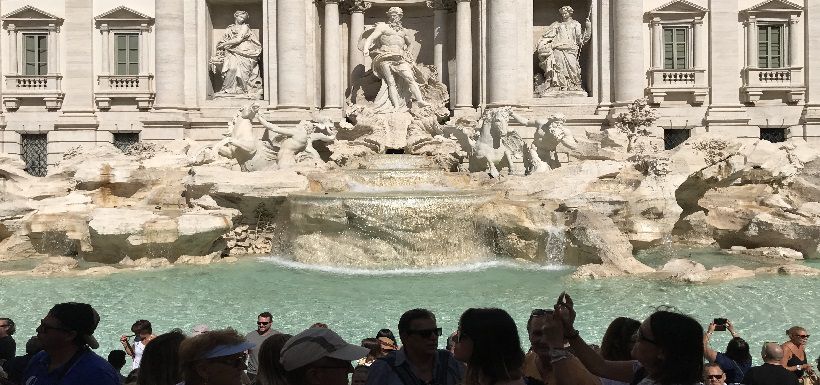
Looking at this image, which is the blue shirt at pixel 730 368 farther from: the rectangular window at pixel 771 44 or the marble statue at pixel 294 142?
the rectangular window at pixel 771 44

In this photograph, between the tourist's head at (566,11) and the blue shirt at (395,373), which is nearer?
the blue shirt at (395,373)

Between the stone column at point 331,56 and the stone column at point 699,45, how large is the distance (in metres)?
9.32

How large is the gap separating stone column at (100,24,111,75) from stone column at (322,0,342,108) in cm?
576

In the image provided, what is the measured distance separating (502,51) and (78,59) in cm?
1117

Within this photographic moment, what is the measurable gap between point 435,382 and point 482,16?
17.1m

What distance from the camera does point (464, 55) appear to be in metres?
19.4

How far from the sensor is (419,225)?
12531 millimetres

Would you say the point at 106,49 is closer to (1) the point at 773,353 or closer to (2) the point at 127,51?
(2) the point at 127,51

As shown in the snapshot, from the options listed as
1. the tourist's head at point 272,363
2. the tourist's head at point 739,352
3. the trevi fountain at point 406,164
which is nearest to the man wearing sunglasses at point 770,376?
the tourist's head at point 739,352

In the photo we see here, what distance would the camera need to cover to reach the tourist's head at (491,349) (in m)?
2.61

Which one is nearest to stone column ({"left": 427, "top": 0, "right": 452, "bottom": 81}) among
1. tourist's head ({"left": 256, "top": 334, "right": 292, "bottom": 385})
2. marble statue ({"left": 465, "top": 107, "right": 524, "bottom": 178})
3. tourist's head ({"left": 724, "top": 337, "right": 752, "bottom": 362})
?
marble statue ({"left": 465, "top": 107, "right": 524, "bottom": 178})

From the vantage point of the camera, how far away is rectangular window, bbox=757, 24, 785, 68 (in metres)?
19.6

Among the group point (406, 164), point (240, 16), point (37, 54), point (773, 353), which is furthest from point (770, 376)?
point (37, 54)

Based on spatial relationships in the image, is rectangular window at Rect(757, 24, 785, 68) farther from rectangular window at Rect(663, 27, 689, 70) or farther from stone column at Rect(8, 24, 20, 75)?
stone column at Rect(8, 24, 20, 75)
